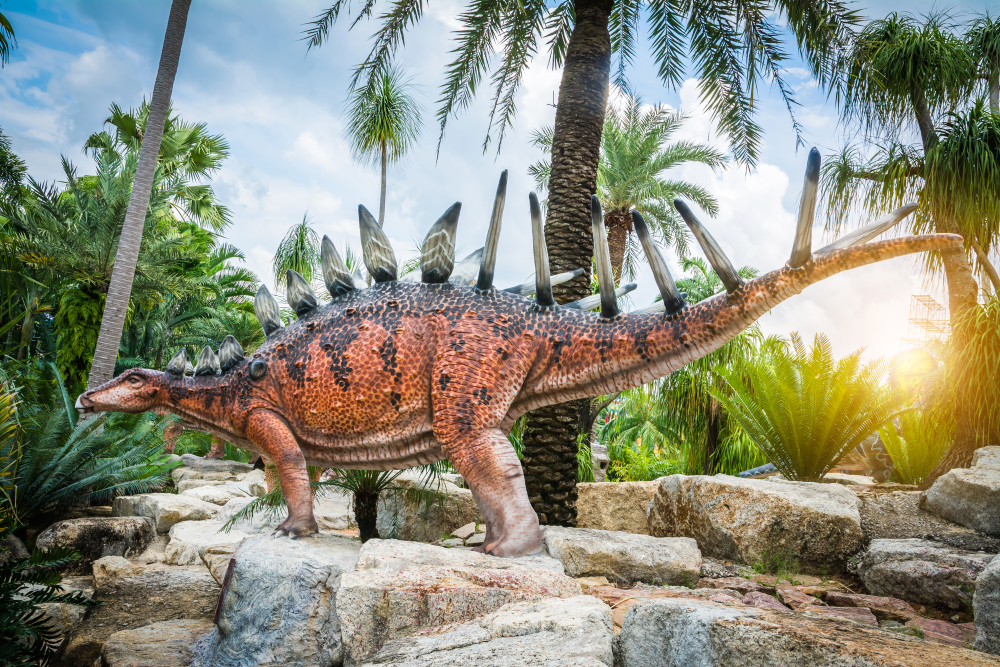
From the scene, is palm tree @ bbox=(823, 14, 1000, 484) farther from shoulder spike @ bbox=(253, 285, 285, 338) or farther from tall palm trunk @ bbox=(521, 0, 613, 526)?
shoulder spike @ bbox=(253, 285, 285, 338)

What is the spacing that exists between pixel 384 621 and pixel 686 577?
176 centimetres

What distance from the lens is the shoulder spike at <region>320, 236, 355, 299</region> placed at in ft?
11.6

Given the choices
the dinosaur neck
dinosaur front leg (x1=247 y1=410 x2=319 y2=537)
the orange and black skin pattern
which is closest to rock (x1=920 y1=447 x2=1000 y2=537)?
the dinosaur neck

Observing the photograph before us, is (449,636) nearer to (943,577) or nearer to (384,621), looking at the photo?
(384,621)

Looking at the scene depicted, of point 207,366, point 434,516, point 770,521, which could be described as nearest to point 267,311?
point 207,366

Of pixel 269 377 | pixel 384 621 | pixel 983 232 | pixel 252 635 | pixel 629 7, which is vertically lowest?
pixel 252 635

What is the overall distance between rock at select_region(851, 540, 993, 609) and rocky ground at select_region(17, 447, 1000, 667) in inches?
0.4

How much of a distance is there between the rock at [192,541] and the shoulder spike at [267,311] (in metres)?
2.10

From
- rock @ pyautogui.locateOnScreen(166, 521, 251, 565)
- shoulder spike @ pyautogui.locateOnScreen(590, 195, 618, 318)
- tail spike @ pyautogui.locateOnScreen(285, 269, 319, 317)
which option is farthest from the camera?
rock @ pyautogui.locateOnScreen(166, 521, 251, 565)

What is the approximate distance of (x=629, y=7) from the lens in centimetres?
753

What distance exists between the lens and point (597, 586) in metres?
2.87

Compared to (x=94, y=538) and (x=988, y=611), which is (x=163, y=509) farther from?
(x=988, y=611)

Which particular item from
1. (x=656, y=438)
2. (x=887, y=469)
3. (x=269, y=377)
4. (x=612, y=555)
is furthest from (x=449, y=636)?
(x=656, y=438)

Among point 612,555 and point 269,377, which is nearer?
point 612,555
